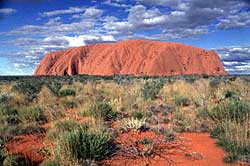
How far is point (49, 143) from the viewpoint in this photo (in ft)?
21.9

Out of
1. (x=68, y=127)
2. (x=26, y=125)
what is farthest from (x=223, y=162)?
(x=26, y=125)

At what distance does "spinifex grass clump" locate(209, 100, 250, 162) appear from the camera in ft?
19.2

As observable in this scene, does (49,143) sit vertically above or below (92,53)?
below

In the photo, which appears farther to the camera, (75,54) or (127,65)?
(75,54)

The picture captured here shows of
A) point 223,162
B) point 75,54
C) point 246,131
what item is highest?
point 75,54

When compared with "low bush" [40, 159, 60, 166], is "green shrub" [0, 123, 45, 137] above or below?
above

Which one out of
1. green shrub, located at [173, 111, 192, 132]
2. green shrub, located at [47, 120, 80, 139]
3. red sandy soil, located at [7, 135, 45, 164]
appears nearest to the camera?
red sandy soil, located at [7, 135, 45, 164]

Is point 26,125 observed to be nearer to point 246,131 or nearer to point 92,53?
point 246,131

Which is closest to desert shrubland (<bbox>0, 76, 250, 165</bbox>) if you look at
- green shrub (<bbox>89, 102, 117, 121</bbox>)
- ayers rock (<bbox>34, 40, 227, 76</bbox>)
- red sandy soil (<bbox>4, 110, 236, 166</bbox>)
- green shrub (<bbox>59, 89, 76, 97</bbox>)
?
green shrub (<bbox>89, 102, 117, 121</bbox>)

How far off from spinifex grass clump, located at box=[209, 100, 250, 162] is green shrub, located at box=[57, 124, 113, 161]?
214 cm

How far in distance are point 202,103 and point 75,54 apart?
11909 centimetres

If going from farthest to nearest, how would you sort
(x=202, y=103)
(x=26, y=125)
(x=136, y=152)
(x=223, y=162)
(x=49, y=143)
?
(x=202, y=103) < (x=26, y=125) < (x=49, y=143) < (x=136, y=152) < (x=223, y=162)

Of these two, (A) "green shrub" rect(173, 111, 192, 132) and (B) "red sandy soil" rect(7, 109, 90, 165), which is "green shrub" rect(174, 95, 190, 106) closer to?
(A) "green shrub" rect(173, 111, 192, 132)

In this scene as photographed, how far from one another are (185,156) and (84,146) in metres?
1.81
